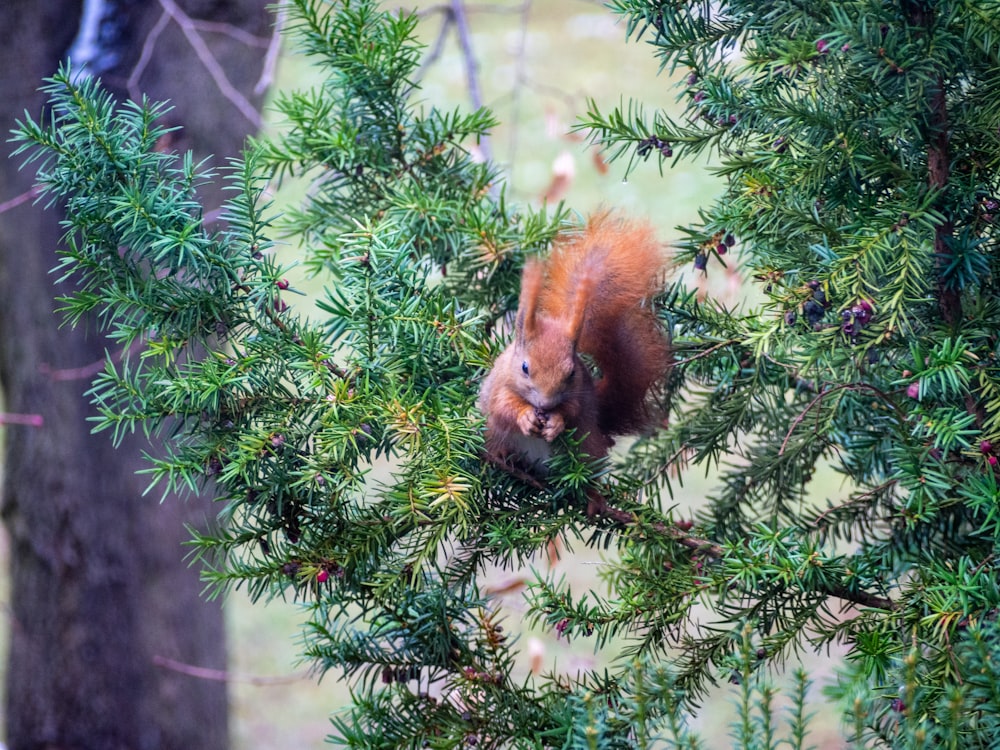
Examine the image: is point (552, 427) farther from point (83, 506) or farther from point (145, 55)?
point (83, 506)

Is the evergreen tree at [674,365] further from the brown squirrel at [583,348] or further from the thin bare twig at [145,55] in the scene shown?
the thin bare twig at [145,55]

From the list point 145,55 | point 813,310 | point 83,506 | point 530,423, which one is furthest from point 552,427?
point 83,506

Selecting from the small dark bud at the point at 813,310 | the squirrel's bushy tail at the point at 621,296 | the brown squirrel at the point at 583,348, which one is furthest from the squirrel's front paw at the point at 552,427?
the small dark bud at the point at 813,310

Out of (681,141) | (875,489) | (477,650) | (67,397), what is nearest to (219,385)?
(477,650)

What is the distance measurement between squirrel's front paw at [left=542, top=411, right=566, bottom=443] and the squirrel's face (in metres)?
0.03

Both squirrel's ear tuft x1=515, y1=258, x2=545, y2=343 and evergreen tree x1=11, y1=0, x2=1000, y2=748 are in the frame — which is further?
squirrel's ear tuft x1=515, y1=258, x2=545, y2=343

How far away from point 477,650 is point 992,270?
2.02 ft

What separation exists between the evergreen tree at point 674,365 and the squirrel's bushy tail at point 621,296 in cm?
8

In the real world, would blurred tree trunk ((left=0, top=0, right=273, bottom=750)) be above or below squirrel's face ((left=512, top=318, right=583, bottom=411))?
above

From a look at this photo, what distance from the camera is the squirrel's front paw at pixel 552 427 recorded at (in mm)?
1174

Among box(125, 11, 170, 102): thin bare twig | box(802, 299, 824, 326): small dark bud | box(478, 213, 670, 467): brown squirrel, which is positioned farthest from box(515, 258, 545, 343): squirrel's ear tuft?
box(125, 11, 170, 102): thin bare twig

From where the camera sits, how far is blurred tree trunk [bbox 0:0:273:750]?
2062 millimetres

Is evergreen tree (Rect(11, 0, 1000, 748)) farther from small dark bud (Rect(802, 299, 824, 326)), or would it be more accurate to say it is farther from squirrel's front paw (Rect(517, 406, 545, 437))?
squirrel's front paw (Rect(517, 406, 545, 437))

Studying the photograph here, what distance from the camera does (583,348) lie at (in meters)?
1.32
